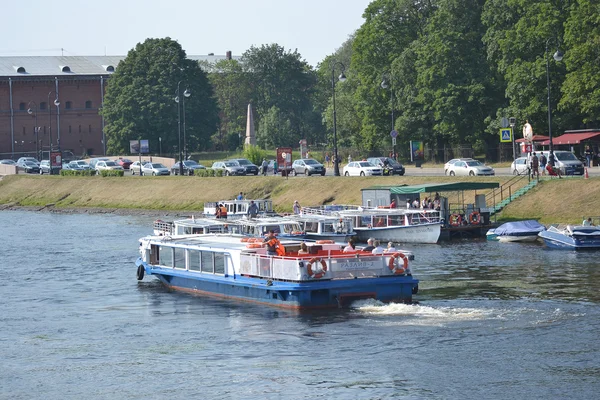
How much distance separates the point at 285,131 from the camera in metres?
156

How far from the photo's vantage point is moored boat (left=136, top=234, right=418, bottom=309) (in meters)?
38.3

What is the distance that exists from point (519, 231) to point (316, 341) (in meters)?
28.2

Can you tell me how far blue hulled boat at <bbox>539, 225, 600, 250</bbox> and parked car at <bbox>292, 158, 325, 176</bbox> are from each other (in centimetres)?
A: 4149

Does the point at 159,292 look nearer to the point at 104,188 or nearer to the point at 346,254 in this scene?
the point at 346,254

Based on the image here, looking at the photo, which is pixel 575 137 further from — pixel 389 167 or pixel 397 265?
pixel 397 265

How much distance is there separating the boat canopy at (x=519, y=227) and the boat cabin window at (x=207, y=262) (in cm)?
2175

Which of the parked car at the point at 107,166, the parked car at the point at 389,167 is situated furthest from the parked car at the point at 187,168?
the parked car at the point at 389,167

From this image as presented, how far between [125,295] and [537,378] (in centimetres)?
2164

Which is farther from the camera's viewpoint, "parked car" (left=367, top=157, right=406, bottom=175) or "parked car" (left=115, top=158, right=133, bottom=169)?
"parked car" (left=115, top=158, right=133, bottom=169)

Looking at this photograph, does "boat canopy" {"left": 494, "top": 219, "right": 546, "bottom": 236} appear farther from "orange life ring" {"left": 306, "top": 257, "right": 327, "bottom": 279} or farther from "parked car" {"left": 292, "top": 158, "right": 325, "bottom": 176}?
"parked car" {"left": 292, "top": 158, "right": 325, "bottom": 176}

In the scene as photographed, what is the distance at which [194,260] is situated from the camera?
45125mm

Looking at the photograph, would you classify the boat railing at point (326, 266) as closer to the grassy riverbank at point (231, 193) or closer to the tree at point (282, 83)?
the grassy riverbank at point (231, 193)

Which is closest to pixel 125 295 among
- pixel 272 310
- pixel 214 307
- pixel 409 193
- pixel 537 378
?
pixel 214 307

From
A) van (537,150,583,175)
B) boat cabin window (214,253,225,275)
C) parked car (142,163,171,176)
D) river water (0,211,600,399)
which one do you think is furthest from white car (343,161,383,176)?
boat cabin window (214,253,225,275)
